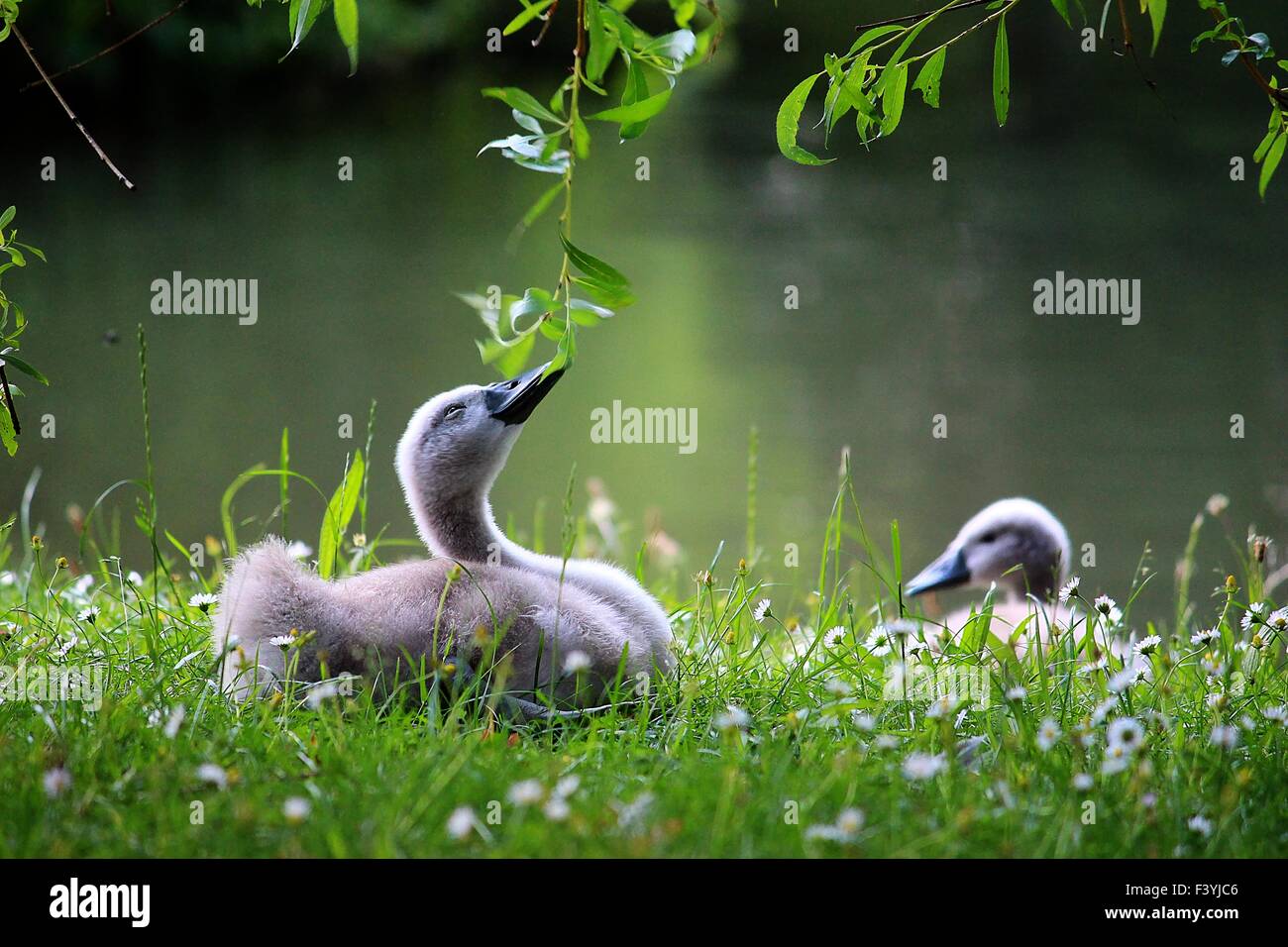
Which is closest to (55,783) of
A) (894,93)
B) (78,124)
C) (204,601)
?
(204,601)

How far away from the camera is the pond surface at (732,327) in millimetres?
9812

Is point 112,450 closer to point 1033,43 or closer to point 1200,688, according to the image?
point 1200,688

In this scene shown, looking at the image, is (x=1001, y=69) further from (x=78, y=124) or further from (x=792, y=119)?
(x=78, y=124)

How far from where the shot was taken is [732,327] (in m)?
14.8

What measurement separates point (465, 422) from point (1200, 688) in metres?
2.32

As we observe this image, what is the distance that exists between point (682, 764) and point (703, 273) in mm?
14636

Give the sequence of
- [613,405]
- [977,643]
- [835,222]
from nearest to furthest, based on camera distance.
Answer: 1. [977,643]
2. [613,405]
3. [835,222]

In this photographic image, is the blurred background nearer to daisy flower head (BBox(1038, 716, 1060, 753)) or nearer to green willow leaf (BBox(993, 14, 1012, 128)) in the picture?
green willow leaf (BBox(993, 14, 1012, 128))

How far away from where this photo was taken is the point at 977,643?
391 cm

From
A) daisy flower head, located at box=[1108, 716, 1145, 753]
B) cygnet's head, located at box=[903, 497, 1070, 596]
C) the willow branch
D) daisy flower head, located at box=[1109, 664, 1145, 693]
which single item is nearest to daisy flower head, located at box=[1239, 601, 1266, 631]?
daisy flower head, located at box=[1109, 664, 1145, 693]

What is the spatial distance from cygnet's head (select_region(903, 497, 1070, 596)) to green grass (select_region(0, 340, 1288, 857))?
5.97ft

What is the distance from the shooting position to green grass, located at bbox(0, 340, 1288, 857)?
2.50 m

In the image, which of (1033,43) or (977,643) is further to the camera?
(1033,43)
